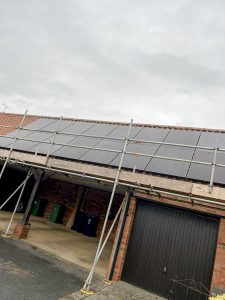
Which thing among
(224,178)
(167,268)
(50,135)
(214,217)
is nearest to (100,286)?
(167,268)

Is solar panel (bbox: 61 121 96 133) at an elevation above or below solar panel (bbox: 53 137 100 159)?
above

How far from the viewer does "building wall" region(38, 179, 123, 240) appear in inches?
567

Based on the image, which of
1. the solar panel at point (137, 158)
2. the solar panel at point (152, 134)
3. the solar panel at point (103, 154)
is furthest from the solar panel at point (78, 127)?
the solar panel at point (137, 158)

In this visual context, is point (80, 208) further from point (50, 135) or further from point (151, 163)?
point (151, 163)

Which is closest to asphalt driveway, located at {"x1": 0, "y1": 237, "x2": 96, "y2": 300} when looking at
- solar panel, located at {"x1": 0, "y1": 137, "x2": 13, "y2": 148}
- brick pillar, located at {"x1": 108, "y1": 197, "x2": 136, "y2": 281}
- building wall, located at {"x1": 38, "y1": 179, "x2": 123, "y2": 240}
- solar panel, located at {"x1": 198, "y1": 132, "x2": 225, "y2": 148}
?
brick pillar, located at {"x1": 108, "y1": 197, "x2": 136, "y2": 281}

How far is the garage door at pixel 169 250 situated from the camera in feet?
23.3

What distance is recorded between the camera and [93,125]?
41.2 ft

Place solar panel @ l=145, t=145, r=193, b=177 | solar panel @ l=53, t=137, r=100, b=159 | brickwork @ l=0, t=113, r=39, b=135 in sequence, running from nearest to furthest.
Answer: solar panel @ l=145, t=145, r=193, b=177
solar panel @ l=53, t=137, r=100, b=159
brickwork @ l=0, t=113, r=39, b=135

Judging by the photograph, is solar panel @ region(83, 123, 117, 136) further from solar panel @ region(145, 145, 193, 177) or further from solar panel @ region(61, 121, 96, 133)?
solar panel @ region(145, 145, 193, 177)

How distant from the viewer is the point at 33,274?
6777mm

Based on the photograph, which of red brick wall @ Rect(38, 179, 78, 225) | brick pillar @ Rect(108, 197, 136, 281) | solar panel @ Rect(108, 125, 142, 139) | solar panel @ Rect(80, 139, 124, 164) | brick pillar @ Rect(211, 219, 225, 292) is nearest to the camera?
brick pillar @ Rect(211, 219, 225, 292)

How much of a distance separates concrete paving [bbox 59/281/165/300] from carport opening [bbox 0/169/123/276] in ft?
6.14

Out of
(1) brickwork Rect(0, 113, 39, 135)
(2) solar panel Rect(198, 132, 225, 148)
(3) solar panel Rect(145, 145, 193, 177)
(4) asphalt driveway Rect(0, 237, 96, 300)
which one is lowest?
(4) asphalt driveway Rect(0, 237, 96, 300)

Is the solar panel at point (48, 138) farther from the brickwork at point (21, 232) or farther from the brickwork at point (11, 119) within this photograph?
the brickwork at point (11, 119)
